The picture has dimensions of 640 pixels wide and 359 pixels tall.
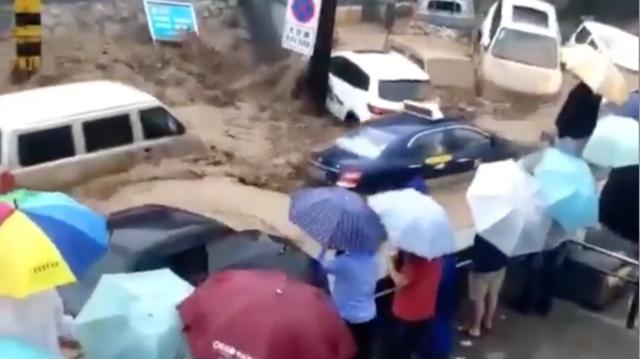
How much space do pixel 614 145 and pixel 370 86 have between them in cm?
638

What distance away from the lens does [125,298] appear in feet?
16.9

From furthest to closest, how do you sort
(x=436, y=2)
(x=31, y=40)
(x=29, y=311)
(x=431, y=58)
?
1. (x=436, y=2)
2. (x=431, y=58)
3. (x=31, y=40)
4. (x=29, y=311)

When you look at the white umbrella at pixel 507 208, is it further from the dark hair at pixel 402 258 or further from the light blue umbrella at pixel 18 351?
the light blue umbrella at pixel 18 351

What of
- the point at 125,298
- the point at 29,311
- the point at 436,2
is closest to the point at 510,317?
the point at 125,298

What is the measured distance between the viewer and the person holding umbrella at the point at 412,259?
5.80m

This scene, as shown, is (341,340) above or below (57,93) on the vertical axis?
above

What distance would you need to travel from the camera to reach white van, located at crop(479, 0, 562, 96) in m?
14.9

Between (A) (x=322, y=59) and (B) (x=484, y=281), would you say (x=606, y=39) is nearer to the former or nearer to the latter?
(A) (x=322, y=59)

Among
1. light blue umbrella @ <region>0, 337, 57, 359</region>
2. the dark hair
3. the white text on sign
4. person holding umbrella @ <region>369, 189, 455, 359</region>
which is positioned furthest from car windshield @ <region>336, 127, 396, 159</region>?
light blue umbrella @ <region>0, 337, 57, 359</region>

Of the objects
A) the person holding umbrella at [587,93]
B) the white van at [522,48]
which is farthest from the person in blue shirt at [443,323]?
the white van at [522,48]

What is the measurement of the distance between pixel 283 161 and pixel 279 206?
130 centimetres

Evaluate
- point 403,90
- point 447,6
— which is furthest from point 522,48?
point 403,90

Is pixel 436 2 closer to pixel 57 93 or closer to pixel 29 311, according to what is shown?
pixel 57 93

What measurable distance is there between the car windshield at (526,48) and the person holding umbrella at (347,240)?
9.50m
